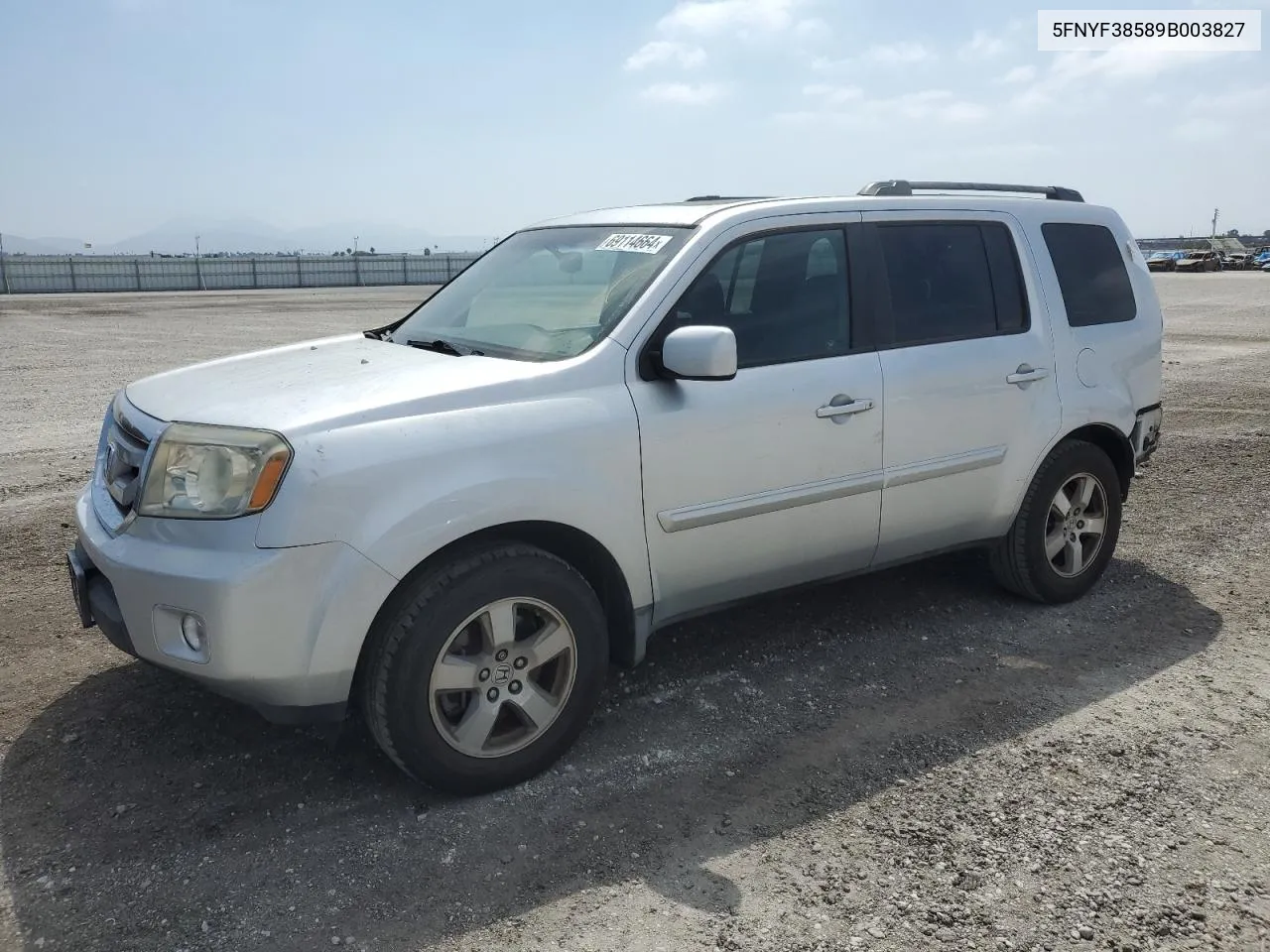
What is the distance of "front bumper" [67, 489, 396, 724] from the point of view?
290cm

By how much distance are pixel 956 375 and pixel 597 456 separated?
5.81 feet

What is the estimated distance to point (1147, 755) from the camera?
11.8ft

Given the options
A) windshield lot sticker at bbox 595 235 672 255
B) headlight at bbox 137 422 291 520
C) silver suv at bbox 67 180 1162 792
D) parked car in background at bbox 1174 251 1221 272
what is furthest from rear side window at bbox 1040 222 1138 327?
parked car in background at bbox 1174 251 1221 272

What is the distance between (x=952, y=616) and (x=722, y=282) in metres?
2.13

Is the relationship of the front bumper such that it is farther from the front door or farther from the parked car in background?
the parked car in background

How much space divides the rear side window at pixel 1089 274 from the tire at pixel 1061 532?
64 cm

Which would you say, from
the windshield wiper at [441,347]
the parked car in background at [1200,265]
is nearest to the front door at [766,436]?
the windshield wiper at [441,347]

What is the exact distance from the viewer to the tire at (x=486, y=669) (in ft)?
10.2

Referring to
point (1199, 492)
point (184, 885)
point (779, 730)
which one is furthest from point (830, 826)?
point (1199, 492)

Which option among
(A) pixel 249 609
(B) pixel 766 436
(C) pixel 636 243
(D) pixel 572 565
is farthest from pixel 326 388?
(B) pixel 766 436

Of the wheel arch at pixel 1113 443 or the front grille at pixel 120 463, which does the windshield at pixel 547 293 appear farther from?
the wheel arch at pixel 1113 443

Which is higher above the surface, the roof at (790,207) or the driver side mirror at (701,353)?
→ the roof at (790,207)

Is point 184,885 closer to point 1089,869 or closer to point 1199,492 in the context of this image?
point 1089,869

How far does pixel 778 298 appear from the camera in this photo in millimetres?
3984
